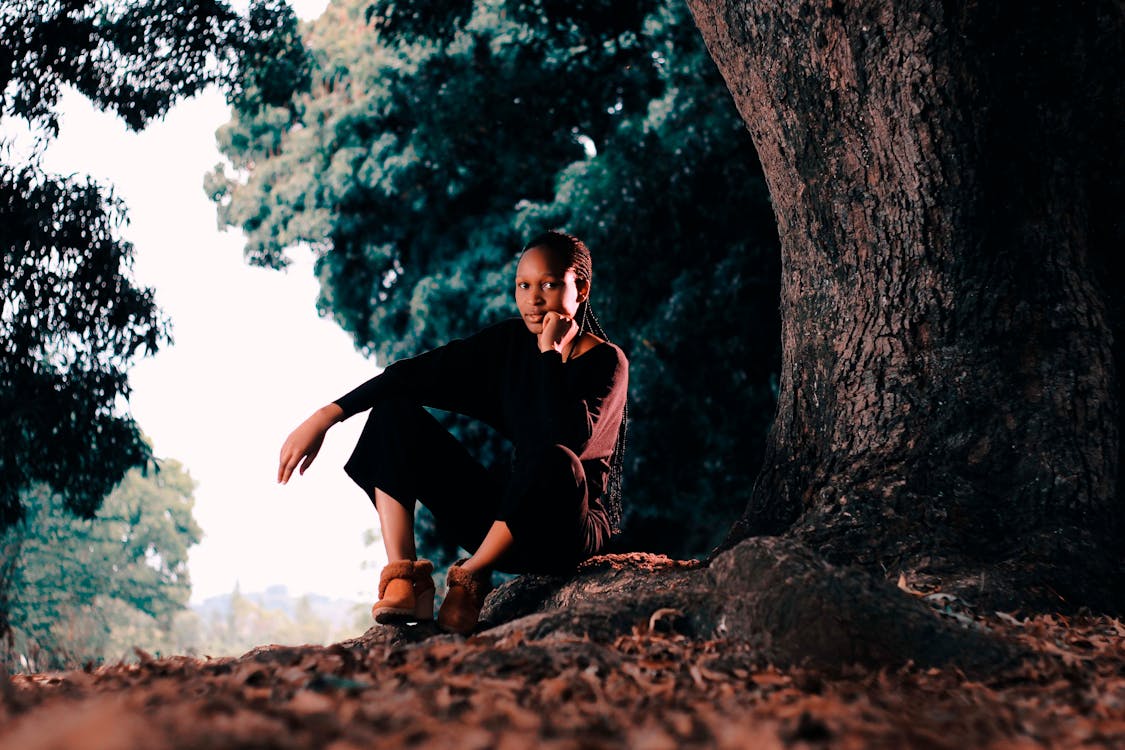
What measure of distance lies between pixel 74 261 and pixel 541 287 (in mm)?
9411

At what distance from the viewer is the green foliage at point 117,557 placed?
35.4 meters

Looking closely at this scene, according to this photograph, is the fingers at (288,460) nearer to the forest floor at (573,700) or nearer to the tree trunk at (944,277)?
the forest floor at (573,700)

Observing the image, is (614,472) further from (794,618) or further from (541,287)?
(794,618)

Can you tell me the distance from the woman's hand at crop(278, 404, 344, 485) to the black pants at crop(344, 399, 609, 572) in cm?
18

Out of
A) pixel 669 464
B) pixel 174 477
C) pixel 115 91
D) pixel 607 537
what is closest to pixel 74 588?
pixel 174 477

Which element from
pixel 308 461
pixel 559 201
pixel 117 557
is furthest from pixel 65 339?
pixel 117 557

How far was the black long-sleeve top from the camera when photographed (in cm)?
416

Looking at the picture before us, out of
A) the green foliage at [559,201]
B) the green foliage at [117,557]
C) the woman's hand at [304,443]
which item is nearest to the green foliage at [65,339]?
the green foliage at [559,201]

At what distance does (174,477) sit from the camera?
46.4 metres

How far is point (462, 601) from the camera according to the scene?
386cm

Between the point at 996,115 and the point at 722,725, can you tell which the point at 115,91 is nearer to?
the point at 996,115

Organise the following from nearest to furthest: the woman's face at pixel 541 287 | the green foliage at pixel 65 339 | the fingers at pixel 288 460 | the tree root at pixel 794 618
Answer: the tree root at pixel 794 618 → the fingers at pixel 288 460 → the woman's face at pixel 541 287 → the green foliage at pixel 65 339

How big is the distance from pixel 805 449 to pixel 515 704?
9.06 ft

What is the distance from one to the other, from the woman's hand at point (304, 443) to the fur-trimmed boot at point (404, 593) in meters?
0.54
